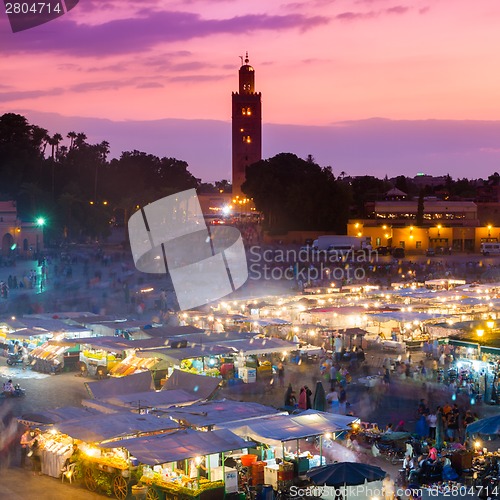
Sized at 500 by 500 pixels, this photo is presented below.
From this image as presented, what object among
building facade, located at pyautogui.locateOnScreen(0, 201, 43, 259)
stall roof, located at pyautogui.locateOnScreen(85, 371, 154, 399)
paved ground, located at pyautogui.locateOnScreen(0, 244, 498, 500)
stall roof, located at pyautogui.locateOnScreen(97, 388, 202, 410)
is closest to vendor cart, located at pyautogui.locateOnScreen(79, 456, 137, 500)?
paved ground, located at pyautogui.locateOnScreen(0, 244, 498, 500)

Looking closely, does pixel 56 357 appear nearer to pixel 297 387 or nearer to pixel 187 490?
pixel 297 387

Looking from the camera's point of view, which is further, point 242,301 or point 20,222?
point 20,222

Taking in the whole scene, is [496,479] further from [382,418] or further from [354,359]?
[354,359]

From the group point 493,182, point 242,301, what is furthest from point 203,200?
point 242,301

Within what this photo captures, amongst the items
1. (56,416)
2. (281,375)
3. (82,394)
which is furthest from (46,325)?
(56,416)

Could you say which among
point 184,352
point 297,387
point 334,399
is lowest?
point 297,387

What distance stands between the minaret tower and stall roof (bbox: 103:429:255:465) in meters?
72.7

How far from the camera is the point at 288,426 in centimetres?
1196

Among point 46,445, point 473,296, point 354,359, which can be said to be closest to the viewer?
point 46,445

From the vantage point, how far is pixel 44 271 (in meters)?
38.4

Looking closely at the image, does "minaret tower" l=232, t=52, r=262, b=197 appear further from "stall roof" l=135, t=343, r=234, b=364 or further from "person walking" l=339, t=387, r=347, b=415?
"person walking" l=339, t=387, r=347, b=415

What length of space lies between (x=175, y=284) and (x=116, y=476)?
25298mm

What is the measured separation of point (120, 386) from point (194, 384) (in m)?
1.20

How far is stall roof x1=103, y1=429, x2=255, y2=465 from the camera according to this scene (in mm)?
10758
